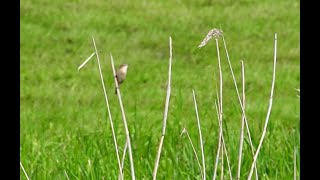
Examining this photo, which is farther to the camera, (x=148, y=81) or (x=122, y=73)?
(x=148, y=81)

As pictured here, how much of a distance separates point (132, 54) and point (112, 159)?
15.9 ft

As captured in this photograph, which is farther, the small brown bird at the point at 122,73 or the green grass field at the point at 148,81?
the green grass field at the point at 148,81

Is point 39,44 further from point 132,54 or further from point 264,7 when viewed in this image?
point 264,7

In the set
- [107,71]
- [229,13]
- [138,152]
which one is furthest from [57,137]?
[229,13]

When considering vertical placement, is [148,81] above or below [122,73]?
below

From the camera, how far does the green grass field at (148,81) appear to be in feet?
10.9

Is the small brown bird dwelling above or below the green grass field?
above

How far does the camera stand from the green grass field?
3.33 metres

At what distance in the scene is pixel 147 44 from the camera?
8.30 metres

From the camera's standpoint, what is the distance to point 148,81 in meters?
7.09

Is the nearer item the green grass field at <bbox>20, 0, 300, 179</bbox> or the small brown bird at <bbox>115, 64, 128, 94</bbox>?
the small brown bird at <bbox>115, 64, 128, 94</bbox>
